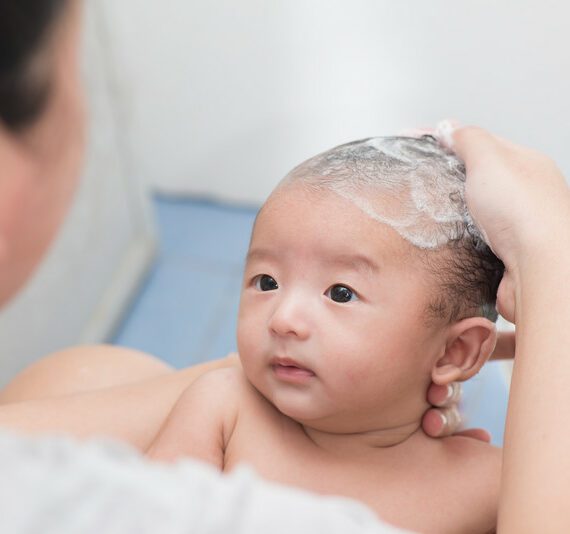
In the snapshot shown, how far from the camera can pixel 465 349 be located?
1.00 metres

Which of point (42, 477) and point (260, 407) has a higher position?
point (42, 477)

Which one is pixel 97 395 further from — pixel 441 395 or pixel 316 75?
pixel 316 75

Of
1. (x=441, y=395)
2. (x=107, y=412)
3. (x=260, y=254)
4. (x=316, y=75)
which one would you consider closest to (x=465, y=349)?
(x=441, y=395)

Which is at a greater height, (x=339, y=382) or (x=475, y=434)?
(x=339, y=382)

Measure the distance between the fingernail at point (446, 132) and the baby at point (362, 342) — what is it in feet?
0.16

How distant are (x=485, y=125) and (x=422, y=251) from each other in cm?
112

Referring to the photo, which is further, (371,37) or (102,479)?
(371,37)

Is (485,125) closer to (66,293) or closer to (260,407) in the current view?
(66,293)

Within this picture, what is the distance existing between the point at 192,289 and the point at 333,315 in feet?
4.11

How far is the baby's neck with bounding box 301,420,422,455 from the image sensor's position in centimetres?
102

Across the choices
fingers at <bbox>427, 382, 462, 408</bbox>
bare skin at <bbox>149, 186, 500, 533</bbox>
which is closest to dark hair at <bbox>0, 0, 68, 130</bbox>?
bare skin at <bbox>149, 186, 500, 533</bbox>

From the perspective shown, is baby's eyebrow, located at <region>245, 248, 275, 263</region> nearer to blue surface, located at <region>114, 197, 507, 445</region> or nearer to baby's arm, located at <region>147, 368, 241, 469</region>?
baby's arm, located at <region>147, 368, 241, 469</region>

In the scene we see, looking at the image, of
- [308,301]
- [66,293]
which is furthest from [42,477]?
[66,293]

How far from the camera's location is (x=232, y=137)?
2.27 meters
